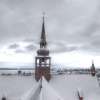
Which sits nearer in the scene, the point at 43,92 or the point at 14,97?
the point at 43,92

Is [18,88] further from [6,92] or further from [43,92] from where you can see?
[43,92]

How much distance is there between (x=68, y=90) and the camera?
33438mm

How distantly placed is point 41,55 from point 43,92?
18.3 meters

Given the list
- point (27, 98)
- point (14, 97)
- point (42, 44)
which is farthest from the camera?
point (42, 44)

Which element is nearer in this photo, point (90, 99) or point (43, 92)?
point (43, 92)

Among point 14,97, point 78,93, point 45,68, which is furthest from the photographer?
point 45,68

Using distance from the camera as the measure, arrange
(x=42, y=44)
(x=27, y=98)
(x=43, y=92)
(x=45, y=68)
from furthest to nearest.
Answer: (x=42, y=44) < (x=45, y=68) < (x=27, y=98) < (x=43, y=92)

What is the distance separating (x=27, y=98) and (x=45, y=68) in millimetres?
15488

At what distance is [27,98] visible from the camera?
2094cm

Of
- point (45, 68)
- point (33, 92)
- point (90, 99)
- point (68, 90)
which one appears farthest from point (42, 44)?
point (33, 92)

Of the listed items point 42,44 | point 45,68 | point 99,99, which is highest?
point 42,44

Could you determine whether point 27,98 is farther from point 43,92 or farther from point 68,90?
point 68,90

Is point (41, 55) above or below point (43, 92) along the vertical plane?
above

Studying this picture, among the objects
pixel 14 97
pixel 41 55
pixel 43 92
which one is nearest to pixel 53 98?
pixel 43 92
